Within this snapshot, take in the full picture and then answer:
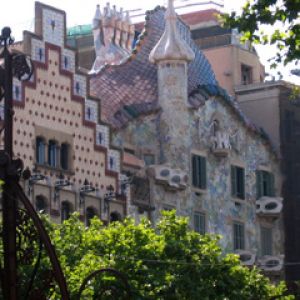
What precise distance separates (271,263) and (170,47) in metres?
9.95

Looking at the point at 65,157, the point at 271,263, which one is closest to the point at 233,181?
the point at 271,263

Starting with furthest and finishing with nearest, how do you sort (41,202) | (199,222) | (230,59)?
(230,59) < (199,222) < (41,202)

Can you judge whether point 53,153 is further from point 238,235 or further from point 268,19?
point 268,19

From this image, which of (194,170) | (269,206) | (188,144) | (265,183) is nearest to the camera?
(188,144)

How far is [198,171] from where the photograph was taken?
5878cm

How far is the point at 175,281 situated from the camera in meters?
40.1

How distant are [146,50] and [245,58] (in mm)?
9442

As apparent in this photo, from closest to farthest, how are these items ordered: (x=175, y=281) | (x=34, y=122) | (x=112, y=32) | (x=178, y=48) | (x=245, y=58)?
(x=175, y=281), (x=34, y=122), (x=178, y=48), (x=112, y=32), (x=245, y=58)

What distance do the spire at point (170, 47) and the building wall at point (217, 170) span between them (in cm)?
201

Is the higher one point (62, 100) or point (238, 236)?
point (62, 100)

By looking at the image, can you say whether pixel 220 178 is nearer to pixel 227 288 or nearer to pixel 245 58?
pixel 245 58

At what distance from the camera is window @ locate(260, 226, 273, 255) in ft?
205

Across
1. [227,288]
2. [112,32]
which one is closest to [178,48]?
[112,32]

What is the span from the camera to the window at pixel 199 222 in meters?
58.5
